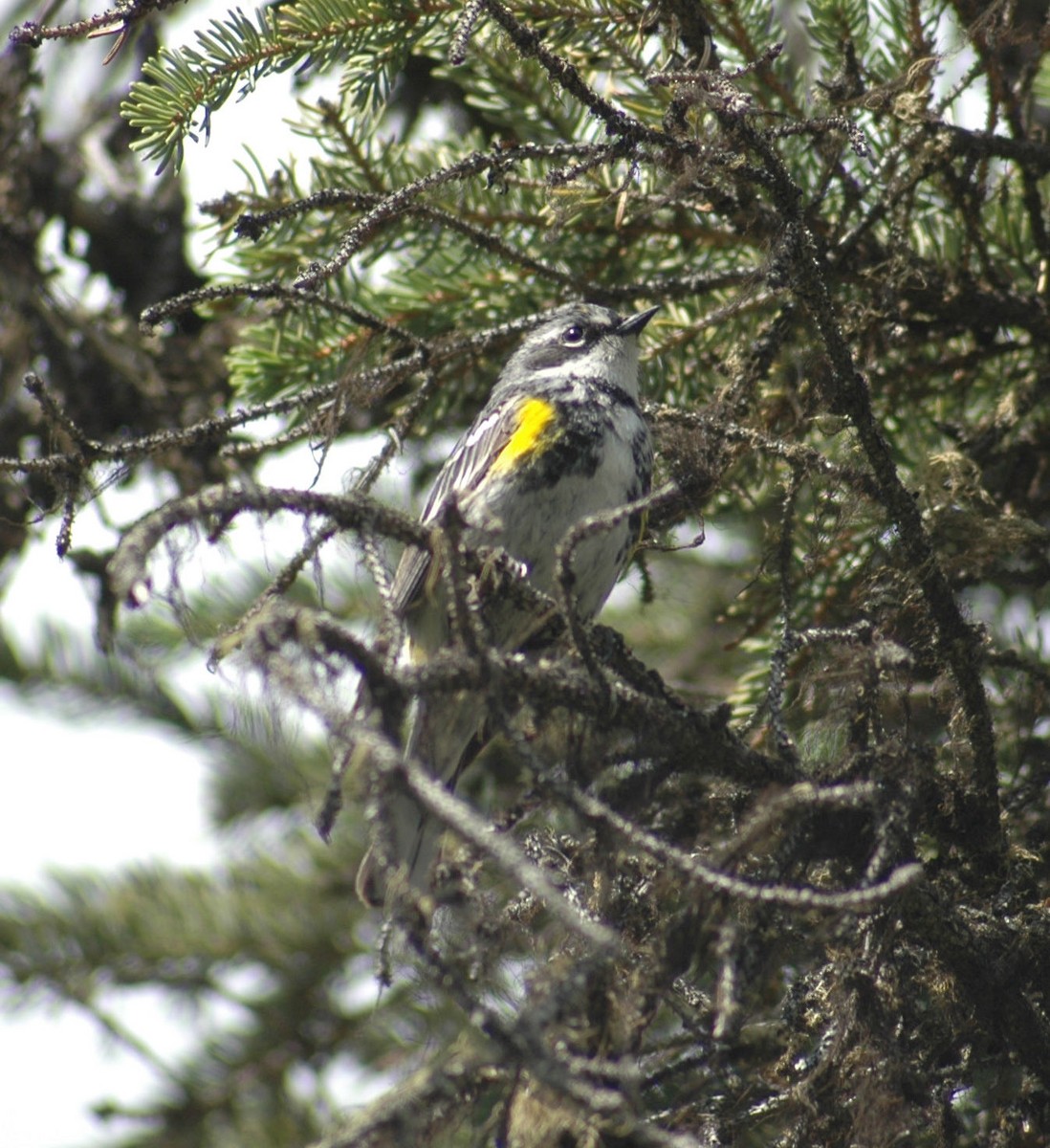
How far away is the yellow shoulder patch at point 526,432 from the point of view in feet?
11.0

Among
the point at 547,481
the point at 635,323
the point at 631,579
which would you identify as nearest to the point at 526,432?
the point at 547,481

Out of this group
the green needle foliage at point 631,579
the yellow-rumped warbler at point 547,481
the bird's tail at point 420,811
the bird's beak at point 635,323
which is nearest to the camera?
the bird's tail at point 420,811

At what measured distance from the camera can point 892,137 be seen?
10.3 ft

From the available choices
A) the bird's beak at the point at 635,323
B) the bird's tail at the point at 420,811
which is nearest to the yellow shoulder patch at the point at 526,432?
the bird's beak at the point at 635,323

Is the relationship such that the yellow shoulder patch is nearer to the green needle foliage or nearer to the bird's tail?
the green needle foliage

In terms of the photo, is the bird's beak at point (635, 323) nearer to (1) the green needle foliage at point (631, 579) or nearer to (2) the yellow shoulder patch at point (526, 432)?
(1) the green needle foliage at point (631, 579)

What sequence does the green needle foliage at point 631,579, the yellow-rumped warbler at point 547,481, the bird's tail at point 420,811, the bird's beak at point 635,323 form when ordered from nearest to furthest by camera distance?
the bird's tail at point 420,811
the green needle foliage at point 631,579
the yellow-rumped warbler at point 547,481
the bird's beak at point 635,323

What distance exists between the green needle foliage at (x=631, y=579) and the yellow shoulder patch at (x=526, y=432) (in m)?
0.20

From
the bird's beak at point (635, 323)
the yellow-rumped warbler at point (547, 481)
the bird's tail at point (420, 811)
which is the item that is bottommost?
the bird's tail at point (420, 811)

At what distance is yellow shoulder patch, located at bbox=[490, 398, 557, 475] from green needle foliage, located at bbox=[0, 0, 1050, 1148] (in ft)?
0.65

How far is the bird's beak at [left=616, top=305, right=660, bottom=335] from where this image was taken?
140 inches

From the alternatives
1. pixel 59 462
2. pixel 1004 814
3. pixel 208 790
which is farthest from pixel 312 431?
pixel 208 790

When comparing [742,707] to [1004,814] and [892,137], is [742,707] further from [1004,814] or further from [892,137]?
[892,137]

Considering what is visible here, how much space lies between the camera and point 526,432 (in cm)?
341
